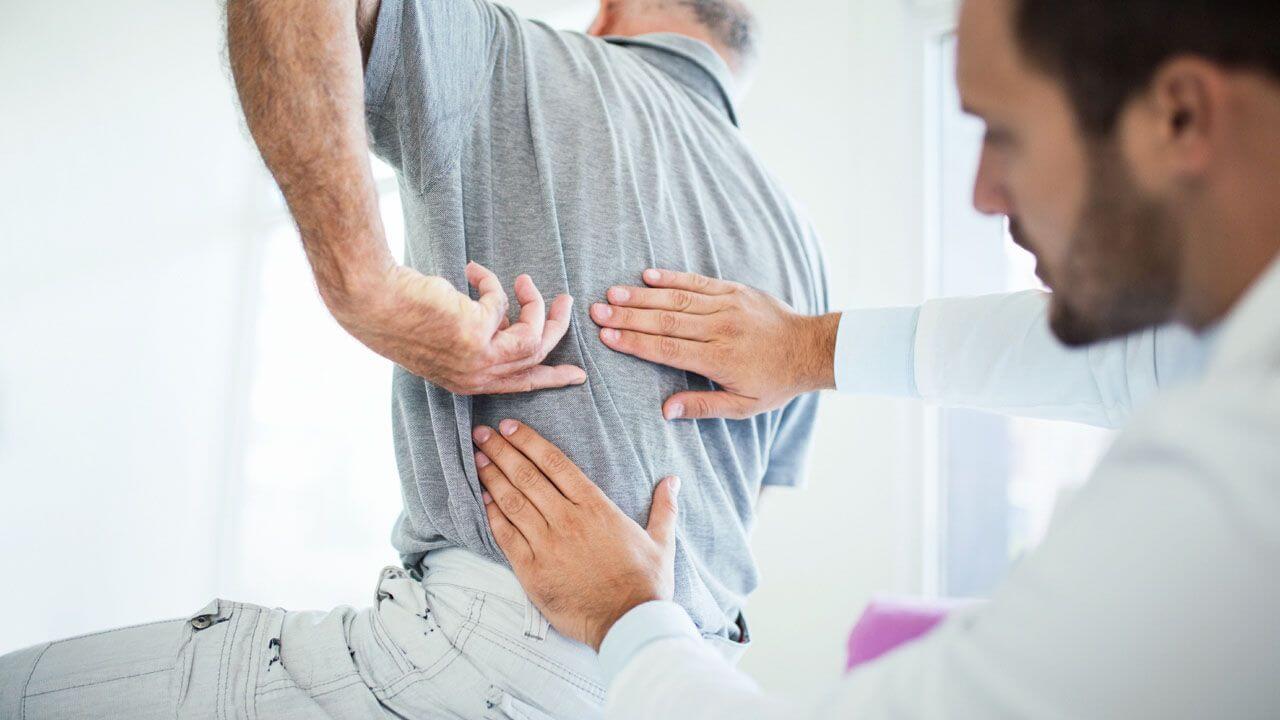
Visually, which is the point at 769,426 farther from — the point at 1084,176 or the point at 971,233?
the point at 971,233

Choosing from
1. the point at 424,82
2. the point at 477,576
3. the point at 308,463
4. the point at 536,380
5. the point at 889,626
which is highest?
the point at 424,82

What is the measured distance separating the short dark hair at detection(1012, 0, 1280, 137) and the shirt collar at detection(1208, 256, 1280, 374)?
0.14 m

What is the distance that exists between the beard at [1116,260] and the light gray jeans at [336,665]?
631 millimetres

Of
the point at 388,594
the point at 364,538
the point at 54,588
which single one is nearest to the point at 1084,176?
the point at 388,594

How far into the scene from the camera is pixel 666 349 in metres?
1.02

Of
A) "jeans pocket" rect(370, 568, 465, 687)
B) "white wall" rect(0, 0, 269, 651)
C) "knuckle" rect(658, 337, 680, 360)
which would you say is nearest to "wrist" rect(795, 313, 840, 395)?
"knuckle" rect(658, 337, 680, 360)

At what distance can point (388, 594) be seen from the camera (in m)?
0.96

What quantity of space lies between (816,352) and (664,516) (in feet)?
1.23

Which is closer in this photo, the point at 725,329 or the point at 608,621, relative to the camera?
the point at 608,621

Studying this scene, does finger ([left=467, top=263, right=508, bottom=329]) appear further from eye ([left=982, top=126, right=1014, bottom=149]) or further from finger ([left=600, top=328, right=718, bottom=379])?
eye ([left=982, top=126, right=1014, bottom=149])

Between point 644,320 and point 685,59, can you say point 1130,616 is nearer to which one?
point 644,320

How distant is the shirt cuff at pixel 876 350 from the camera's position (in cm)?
118

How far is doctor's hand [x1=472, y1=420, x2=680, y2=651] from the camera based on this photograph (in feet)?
2.79

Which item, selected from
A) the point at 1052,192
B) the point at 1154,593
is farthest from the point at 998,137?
the point at 1154,593
